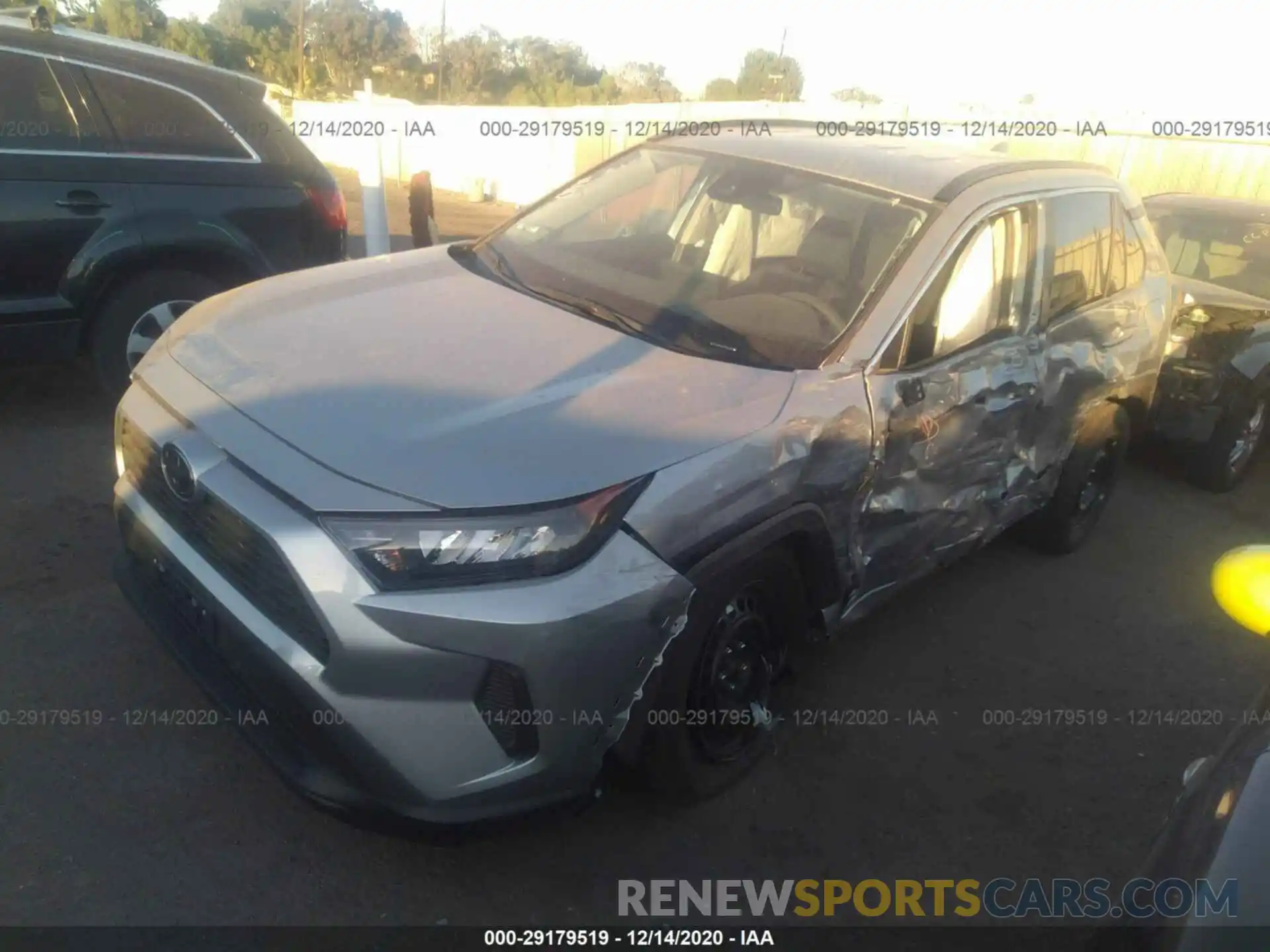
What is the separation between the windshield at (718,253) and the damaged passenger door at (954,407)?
24 cm

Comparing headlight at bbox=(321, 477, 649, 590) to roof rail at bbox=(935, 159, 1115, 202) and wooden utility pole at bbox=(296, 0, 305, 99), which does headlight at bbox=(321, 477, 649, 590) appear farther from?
wooden utility pole at bbox=(296, 0, 305, 99)

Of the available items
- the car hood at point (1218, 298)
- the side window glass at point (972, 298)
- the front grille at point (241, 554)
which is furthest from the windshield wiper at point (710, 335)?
the car hood at point (1218, 298)

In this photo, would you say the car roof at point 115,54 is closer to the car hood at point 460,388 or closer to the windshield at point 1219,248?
the car hood at point 460,388

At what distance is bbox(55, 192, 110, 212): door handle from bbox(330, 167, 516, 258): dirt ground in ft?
16.8

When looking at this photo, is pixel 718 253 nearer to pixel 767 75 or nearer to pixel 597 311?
pixel 597 311

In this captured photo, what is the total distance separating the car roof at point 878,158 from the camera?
346 centimetres

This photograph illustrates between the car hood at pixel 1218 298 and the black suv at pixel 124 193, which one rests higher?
the black suv at pixel 124 193

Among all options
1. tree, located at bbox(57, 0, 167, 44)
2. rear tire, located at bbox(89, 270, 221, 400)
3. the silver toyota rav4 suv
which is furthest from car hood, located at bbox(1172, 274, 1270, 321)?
tree, located at bbox(57, 0, 167, 44)

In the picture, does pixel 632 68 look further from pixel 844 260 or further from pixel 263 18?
pixel 844 260

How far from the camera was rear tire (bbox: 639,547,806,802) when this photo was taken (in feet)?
8.32

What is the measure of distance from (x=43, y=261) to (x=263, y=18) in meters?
47.1

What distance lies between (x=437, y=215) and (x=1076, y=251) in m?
13.6

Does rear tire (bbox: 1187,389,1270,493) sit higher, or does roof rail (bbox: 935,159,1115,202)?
roof rail (bbox: 935,159,1115,202)

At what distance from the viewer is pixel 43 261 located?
4562 millimetres
